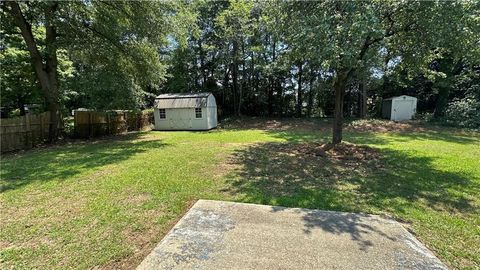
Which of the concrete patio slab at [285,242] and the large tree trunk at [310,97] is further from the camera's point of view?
the large tree trunk at [310,97]

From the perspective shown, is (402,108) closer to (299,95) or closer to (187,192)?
(299,95)

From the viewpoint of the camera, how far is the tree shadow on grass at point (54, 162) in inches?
222

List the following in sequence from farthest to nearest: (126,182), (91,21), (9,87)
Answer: (9,87), (91,21), (126,182)

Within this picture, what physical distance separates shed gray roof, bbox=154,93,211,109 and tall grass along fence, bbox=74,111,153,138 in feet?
5.30

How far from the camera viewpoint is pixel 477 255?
289cm

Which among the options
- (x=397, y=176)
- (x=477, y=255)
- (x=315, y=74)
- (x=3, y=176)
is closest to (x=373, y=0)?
(x=397, y=176)

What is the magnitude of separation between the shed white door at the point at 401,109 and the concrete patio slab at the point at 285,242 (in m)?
18.0

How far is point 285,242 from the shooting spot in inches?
119

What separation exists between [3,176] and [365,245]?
7439 mm

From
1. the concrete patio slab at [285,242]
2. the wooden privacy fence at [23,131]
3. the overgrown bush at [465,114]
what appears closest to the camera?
the concrete patio slab at [285,242]

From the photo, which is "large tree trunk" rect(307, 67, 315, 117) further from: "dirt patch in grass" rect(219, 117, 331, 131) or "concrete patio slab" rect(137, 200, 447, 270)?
"concrete patio slab" rect(137, 200, 447, 270)

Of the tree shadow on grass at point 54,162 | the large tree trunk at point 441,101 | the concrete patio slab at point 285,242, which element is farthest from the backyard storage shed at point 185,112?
the large tree trunk at point 441,101

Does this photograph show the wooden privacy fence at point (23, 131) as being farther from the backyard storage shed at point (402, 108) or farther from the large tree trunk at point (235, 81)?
the backyard storage shed at point (402, 108)

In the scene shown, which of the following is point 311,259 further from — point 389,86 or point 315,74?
point 389,86
